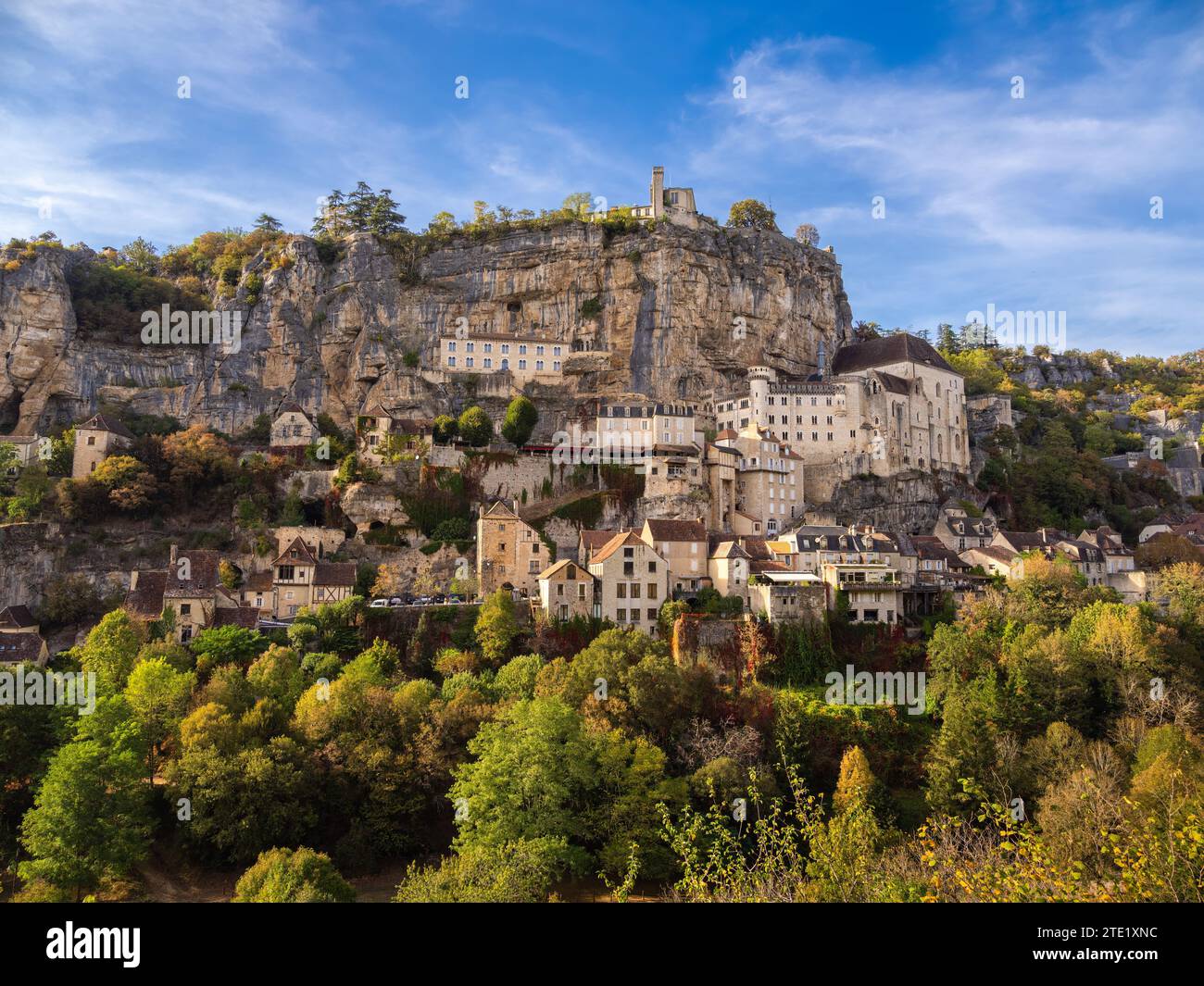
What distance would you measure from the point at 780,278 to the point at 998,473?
872 inches

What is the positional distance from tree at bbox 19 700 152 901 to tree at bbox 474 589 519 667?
14.6 meters

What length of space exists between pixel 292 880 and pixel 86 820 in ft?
27.1

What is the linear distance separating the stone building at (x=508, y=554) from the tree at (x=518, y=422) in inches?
508

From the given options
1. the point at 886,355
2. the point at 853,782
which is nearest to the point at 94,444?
the point at 853,782

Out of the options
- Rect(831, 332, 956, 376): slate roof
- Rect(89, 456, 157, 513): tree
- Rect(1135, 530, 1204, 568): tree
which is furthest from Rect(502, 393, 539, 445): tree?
Rect(1135, 530, 1204, 568): tree

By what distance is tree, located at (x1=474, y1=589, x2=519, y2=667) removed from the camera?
42.3 metres

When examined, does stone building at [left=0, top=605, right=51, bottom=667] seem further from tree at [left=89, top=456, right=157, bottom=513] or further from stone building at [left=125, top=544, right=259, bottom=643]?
tree at [left=89, top=456, right=157, bottom=513]

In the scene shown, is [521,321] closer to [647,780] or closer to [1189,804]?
[647,780]

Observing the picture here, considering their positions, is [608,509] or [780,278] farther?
[780,278]

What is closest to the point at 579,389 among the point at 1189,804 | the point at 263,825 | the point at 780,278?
the point at 780,278

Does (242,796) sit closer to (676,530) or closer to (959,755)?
(676,530)

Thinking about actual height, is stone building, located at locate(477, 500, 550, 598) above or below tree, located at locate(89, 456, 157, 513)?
below

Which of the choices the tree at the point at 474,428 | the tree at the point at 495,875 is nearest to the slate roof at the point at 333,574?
the tree at the point at 474,428
